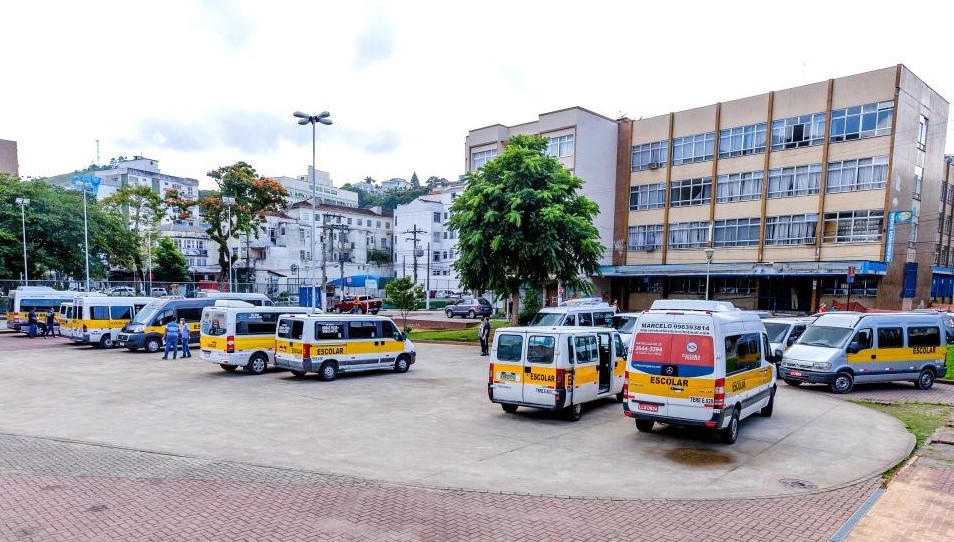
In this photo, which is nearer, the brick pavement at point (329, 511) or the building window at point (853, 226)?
the brick pavement at point (329, 511)

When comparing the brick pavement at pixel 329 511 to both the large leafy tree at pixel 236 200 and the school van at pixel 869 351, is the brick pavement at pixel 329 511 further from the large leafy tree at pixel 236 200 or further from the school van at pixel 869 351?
the large leafy tree at pixel 236 200

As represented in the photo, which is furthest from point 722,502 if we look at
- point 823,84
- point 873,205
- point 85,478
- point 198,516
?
point 823,84

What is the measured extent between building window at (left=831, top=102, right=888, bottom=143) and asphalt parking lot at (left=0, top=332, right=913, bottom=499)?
26.2 metres

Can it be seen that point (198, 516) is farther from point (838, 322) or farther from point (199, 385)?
point (838, 322)

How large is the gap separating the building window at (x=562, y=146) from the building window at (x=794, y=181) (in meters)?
14.4

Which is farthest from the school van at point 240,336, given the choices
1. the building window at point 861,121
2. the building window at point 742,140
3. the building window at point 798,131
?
the building window at point 861,121

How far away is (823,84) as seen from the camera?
3575cm

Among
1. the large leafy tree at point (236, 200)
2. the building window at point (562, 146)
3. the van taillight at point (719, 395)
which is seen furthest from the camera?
the large leafy tree at point (236, 200)

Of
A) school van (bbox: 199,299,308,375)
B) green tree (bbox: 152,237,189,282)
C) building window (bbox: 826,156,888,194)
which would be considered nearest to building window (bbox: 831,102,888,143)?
building window (bbox: 826,156,888,194)

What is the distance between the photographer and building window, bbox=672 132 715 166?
41500mm

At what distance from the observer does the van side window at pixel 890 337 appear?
1594 centimetres

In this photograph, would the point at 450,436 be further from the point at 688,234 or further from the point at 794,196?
the point at 688,234

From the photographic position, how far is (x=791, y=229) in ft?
123

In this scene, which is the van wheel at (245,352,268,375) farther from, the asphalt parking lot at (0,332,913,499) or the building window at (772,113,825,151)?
the building window at (772,113,825,151)
